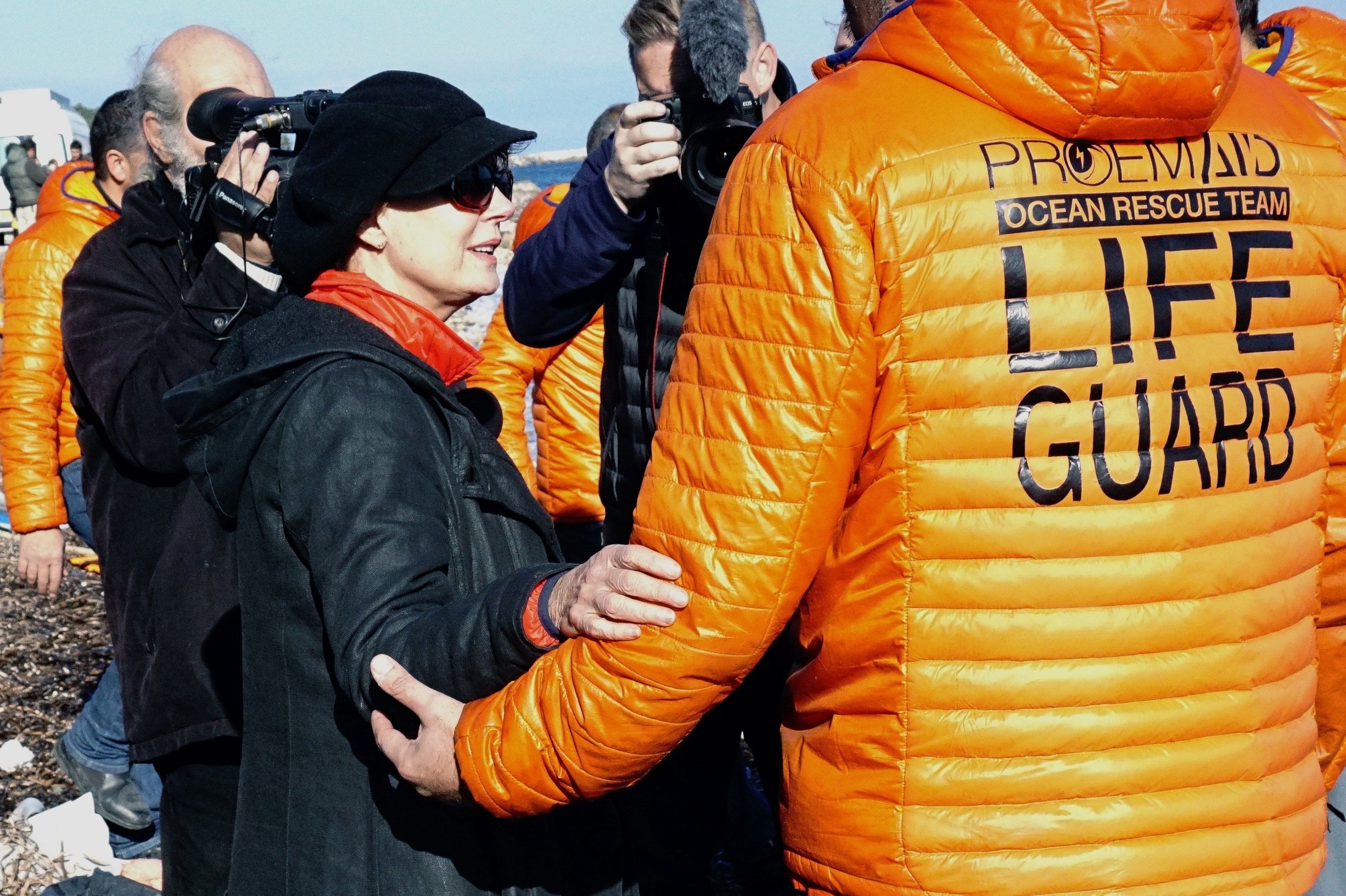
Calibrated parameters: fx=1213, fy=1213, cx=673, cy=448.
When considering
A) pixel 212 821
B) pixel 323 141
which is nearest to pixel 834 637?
pixel 323 141

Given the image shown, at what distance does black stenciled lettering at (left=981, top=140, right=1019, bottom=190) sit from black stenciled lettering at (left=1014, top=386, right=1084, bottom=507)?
10.6 inches

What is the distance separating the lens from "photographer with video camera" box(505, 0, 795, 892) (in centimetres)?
234

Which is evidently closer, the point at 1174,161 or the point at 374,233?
the point at 1174,161

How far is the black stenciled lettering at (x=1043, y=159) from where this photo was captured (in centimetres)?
155

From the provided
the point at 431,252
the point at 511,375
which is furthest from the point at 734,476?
the point at 511,375

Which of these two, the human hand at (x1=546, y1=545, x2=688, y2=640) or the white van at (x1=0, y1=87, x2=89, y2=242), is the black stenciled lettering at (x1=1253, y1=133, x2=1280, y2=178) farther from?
the white van at (x1=0, y1=87, x2=89, y2=242)

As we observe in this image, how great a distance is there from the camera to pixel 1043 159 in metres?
1.55

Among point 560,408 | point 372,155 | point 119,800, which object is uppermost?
point 372,155

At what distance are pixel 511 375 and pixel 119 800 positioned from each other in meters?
2.13

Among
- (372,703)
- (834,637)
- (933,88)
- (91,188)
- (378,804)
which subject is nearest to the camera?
(933,88)

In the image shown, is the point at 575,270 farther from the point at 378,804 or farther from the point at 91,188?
the point at 91,188

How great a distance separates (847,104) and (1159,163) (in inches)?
16.6

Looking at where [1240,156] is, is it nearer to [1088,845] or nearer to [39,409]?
[1088,845]

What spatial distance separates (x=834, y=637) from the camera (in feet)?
5.58
